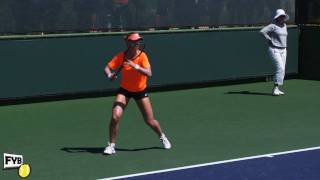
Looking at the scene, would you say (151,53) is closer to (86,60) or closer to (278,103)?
(86,60)

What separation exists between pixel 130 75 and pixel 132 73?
4 cm

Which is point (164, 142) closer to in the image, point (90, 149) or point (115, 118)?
point (115, 118)

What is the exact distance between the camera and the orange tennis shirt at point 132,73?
9516 millimetres

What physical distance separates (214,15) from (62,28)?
14.3ft

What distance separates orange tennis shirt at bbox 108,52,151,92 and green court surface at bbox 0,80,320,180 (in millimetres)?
946

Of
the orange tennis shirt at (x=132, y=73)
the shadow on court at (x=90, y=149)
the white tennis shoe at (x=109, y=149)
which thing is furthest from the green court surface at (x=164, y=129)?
the orange tennis shirt at (x=132, y=73)

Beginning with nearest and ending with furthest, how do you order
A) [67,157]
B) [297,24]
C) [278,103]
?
[67,157] < [278,103] < [297,24]

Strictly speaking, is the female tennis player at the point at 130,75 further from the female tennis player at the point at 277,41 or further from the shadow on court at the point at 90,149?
the female tennis player at the point at 277,41

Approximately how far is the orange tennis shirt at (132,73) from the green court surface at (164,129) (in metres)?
0.95

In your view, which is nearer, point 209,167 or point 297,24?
point 209,167

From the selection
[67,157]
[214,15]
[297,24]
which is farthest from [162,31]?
[67,157]

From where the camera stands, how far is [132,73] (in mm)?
9578

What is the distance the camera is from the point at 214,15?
1811cm

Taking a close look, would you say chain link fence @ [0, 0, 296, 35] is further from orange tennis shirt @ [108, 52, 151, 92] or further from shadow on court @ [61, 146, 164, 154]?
orange tennis shirt @ [108, 52, 151, 92]
